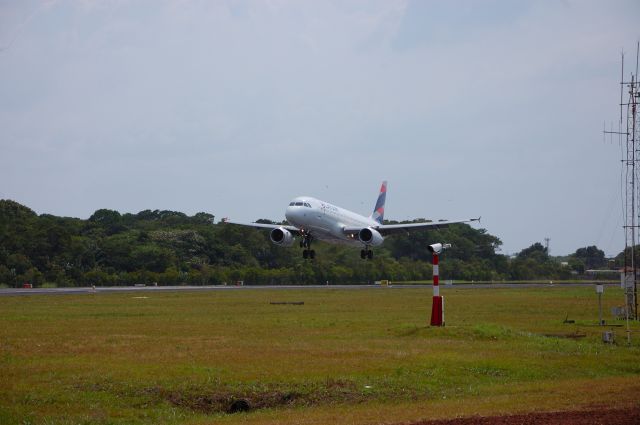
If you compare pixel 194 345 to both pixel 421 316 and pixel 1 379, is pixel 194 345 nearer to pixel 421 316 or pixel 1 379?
pixel 1 379

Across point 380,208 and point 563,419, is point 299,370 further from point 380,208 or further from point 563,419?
point 380,208

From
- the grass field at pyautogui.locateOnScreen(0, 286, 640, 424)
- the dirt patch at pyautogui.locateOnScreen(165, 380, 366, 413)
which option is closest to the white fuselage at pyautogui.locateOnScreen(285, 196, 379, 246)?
the grass field at pyautogui.locateOnScreen(0, 286, 640, 424)

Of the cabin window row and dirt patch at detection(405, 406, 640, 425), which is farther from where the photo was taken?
the cabin window row

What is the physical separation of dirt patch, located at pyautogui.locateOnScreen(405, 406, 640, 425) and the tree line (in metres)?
77.5

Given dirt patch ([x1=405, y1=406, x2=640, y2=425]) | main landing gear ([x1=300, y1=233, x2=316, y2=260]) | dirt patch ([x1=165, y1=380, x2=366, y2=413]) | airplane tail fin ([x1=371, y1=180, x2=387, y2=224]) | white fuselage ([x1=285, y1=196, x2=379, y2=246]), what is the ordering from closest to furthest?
1. dirt patch ([x1=405, y1=406, x2=640, y2=425])
2. dirt patch ([x1=165, y1=380, x2=366, y2=413])
3. white fuselage ([x1=285, y1=196, x2=379, y2=246])
4. main landing gear ([x1=300, y1=233, x2=316, y2=260])
5. airplane tail fin ([x1=371, y1=180, x2=387, y2=224])

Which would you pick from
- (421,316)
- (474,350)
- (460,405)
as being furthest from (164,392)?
(421,316)

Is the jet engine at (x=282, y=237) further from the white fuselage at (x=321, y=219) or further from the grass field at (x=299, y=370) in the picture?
the grass field at (x=299, y=370)

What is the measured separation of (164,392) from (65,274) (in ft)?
260

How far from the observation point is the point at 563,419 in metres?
14.9

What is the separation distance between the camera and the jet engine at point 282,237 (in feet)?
234

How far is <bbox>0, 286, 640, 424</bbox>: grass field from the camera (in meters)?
17.8

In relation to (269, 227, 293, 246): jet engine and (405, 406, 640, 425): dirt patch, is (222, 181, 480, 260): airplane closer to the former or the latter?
(269, 227, 293, 246): jet engine

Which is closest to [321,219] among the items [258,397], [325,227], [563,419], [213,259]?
[325,227]

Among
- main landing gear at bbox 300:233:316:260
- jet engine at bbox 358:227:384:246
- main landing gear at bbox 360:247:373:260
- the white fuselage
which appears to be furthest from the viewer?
main landing gear at bbox 360:247:373:260
